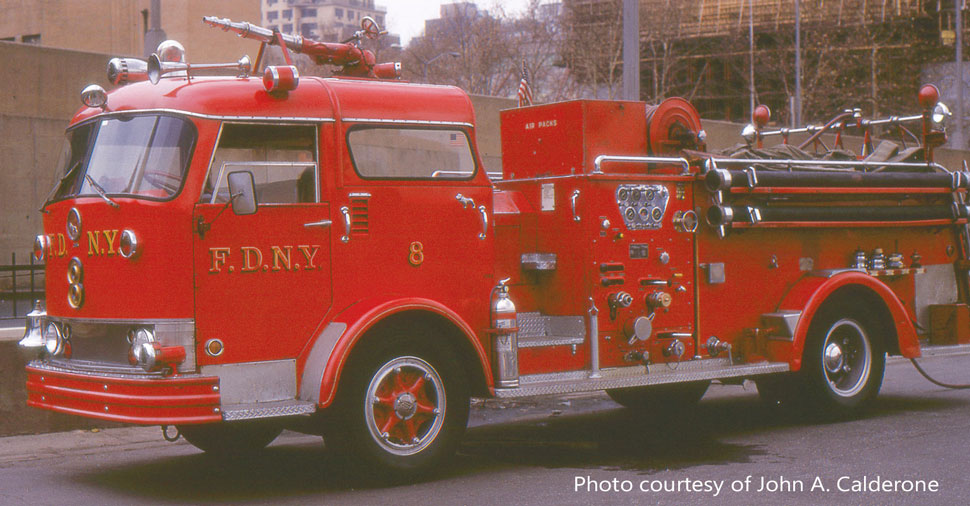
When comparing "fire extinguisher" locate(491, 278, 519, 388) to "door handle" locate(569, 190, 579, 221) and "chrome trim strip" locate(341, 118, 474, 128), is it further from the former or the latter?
"chrome trim strip" locate(341, 118, 474, 128)

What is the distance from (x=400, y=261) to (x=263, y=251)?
3.24ft

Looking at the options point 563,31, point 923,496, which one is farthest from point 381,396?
point 563,31

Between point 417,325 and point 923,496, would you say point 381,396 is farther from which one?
point 923,496

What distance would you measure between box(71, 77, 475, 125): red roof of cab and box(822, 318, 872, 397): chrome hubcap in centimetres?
407

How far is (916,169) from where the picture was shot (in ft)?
35.5

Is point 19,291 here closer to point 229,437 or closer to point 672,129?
point 229,437

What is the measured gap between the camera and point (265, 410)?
6.92m

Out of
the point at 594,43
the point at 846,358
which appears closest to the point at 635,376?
the point at 846,358

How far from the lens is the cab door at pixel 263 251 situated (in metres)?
6.97

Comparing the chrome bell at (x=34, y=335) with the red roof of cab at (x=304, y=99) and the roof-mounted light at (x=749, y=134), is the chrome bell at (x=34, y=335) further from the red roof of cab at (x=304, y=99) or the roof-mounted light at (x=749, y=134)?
the roof-mounted light at (x=749, y=134)

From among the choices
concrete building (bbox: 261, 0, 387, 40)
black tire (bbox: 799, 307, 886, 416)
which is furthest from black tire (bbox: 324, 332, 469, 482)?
concrete building (bbox: 261, 0, 387, 40)

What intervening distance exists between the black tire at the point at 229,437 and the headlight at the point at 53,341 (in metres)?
1.00

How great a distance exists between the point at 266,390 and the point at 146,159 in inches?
64.0

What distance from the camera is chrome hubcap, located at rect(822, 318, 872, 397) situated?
10055mm
